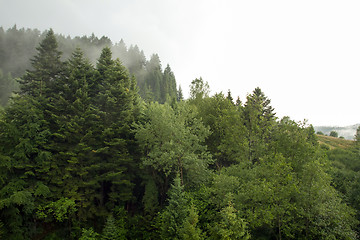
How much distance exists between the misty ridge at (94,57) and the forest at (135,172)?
59151mm

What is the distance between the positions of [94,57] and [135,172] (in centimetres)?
10613

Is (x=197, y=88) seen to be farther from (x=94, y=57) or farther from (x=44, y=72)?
(x=94, y=57)

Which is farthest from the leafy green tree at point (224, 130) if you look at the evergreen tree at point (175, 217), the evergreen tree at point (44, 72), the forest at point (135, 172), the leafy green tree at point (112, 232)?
the evergreen tree at point (44, 72)

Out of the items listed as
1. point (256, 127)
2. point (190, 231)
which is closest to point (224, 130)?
point (256, 127)

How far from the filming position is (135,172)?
26.5 meters

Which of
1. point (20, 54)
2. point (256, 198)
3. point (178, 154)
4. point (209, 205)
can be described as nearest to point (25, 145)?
point (178, 154)

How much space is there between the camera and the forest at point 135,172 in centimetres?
1828

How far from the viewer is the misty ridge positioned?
95.3 meters

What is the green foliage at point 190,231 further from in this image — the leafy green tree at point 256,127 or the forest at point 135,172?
the leafy green tree at point 256,127

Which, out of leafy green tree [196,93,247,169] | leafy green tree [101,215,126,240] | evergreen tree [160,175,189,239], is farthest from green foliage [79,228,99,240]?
leafy green tree [196,93,247,169]

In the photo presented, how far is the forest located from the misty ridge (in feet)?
194

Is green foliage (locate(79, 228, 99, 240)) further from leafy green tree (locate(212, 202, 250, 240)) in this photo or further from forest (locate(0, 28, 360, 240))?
leafy green tree (locate(212, 202, 250, 240))

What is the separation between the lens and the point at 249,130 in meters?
26.1

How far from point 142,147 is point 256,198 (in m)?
14.6
